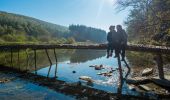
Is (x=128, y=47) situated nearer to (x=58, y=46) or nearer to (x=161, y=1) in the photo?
(x=161, y=1)

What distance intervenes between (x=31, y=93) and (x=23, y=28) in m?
101

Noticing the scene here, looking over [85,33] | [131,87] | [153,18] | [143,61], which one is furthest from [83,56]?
[85,33]

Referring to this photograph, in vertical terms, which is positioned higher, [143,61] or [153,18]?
[153,18]

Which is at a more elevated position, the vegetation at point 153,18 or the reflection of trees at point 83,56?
the vegetation at point 153,18

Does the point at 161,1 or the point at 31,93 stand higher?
the point at 161,1

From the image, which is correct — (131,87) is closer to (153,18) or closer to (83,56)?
(153,18)

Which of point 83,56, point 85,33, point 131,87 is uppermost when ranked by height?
point 85,33

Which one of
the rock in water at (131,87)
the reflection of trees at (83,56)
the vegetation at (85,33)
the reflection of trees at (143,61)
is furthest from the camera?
the vegetation at (85,33)

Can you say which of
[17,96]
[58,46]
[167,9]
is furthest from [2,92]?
[167,9]

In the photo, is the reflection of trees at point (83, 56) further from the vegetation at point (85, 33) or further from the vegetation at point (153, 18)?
the vegetation at point (85, 33)

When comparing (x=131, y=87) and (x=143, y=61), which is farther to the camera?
(x=143, y=61)

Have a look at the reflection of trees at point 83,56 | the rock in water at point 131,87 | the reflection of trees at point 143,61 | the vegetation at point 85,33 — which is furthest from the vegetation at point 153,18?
the vegetation at point 85,33

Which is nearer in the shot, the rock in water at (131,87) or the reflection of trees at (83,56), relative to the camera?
the rock in water at (131,87)

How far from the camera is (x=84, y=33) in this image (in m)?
169
